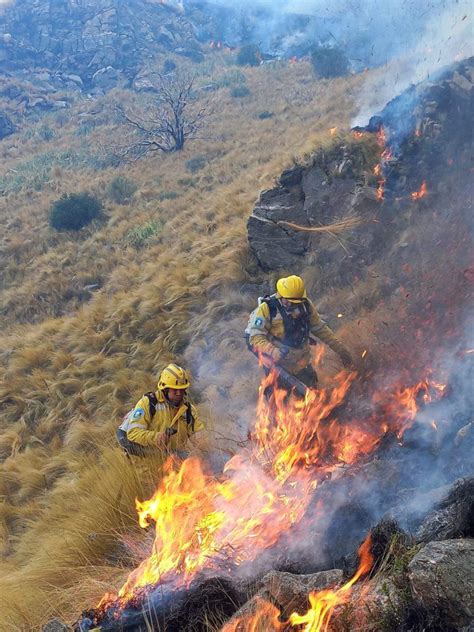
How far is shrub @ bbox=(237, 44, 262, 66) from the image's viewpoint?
3397 cm

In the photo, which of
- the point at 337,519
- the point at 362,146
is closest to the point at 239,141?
the point at 362,146

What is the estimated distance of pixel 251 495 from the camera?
3.31m

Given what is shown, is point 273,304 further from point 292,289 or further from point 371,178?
point 371,178

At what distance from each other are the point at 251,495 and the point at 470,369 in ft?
6.96

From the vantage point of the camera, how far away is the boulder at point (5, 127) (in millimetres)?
28375

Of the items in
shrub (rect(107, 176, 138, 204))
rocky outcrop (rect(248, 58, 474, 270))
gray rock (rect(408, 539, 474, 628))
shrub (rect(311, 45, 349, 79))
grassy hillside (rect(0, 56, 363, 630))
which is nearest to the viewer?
gray rock (rect(408, 539, 474, 628))

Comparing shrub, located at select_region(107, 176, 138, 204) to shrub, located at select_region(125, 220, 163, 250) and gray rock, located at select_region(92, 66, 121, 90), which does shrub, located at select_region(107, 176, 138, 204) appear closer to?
shrub, located at select_region(125, 220, 163, 250)

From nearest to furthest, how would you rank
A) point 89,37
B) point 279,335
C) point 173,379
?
point 173,379 < point 279,335 < point 89,37

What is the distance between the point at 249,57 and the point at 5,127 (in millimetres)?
17647

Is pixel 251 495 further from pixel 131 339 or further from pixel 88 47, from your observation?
pixel 88 47

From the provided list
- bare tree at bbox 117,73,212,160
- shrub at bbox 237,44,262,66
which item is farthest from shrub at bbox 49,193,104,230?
shrub at bbox 237,44,262,66

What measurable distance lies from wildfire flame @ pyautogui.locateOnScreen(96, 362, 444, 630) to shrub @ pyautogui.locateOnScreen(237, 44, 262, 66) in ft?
114

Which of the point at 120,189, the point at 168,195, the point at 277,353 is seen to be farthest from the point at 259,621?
the point at 120,189

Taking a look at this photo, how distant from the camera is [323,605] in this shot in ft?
7.16
